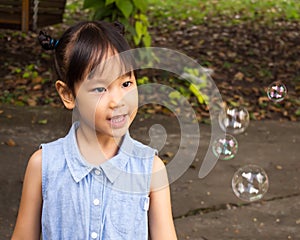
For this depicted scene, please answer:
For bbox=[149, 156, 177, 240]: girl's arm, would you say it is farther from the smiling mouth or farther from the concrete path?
the concrete path

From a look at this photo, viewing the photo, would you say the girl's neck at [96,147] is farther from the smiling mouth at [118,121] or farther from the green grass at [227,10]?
the green grass at [227,10]

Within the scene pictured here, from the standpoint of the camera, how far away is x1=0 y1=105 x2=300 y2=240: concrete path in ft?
13.1

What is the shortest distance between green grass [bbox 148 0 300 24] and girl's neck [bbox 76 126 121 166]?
756 centimetres

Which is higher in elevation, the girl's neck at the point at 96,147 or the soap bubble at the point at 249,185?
the girl's neck at the point at 96,147

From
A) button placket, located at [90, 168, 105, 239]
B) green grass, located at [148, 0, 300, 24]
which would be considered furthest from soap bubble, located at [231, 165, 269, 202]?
green grass, located at [148, 0, 300, 24]

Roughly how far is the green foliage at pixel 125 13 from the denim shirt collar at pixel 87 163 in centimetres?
381

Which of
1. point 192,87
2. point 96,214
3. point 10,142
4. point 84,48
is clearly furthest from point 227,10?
point 96,214

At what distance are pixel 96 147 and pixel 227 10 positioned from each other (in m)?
8.74

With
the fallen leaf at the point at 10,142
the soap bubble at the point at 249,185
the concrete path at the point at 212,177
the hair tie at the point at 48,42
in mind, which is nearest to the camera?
the hair tie at the point at 48,42

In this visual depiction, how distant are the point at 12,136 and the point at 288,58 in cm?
367

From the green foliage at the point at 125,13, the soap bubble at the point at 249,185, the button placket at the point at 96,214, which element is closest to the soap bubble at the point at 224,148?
the soap bubble at the point at 249,185

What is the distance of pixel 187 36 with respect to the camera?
8.66 meters

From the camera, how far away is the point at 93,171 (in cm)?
216

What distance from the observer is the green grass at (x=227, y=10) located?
32.8ft
